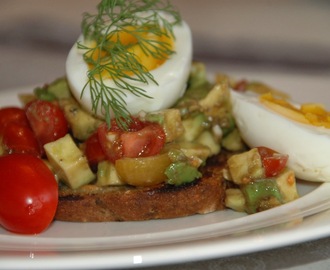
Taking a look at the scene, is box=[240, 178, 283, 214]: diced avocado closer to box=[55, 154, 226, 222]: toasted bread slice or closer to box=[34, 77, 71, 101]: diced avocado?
box=[55, 154, 226, 222]: toasted bread slice

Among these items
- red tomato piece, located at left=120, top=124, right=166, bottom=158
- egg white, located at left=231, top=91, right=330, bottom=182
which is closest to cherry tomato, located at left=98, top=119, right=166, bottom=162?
red tomato piece, located at left=120, top=124, right=166, bottom=158

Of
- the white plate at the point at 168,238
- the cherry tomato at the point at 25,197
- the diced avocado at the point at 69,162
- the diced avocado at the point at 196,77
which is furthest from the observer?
the diced avocado at the point at 196,77

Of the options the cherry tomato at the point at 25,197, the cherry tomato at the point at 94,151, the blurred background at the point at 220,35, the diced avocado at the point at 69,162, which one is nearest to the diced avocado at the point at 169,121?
the cherry tomato at the point at 94,151

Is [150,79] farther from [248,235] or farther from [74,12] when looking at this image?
[74,12]

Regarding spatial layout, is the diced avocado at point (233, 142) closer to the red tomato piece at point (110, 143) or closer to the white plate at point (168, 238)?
the white plate at point (168, 238)

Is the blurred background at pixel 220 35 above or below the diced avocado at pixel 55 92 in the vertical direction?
below

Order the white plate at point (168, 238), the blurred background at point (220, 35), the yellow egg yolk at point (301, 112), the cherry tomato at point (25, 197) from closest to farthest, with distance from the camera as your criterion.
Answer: the white plate at point (168, 238)
the cherry tomato at point (25, 197)
the yellow egg yolk at point (301, 112)
the blurred background at point (220, 35)

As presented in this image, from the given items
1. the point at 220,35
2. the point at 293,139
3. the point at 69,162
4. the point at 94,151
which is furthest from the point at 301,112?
the point at 220,35

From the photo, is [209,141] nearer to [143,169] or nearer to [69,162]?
[143,169]
